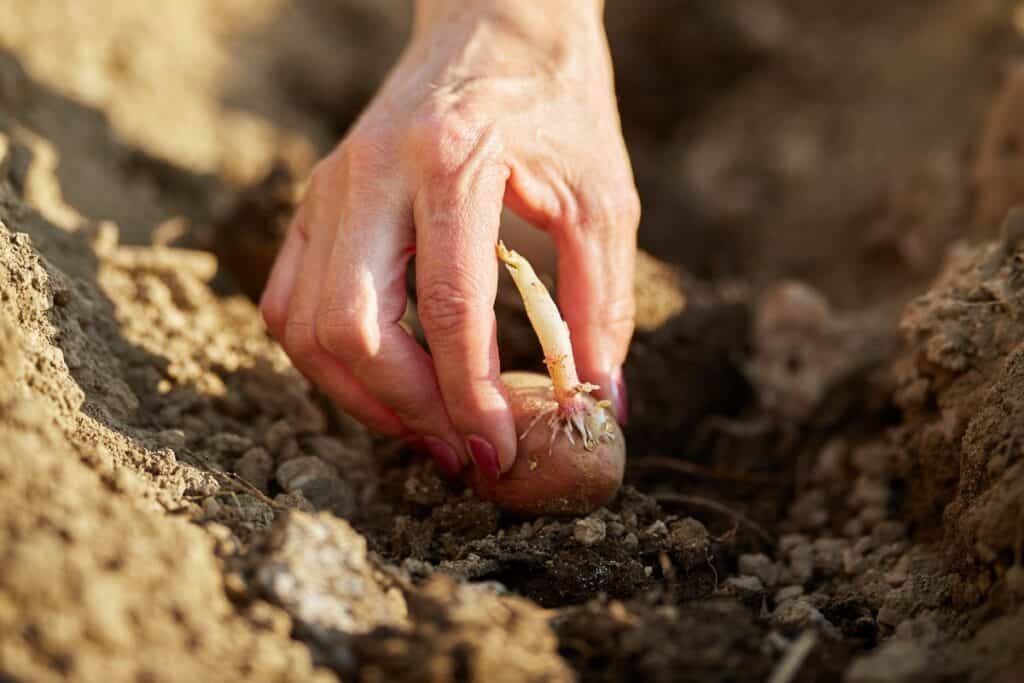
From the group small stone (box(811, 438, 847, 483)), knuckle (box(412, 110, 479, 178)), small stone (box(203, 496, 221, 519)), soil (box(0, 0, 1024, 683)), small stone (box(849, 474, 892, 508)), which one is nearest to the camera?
soil (box(0, 0, 1024, 683))

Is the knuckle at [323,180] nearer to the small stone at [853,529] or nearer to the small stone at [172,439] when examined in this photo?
the small stone at [172,439]

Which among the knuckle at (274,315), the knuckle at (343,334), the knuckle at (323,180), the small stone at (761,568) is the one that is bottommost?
the small stone at (761,568)

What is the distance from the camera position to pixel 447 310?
1631mm

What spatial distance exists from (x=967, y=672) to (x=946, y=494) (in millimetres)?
558

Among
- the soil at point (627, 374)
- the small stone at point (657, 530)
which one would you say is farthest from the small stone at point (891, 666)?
the small stone at point (657, 530)

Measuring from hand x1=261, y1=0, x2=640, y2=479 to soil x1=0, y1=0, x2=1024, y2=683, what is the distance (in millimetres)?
193

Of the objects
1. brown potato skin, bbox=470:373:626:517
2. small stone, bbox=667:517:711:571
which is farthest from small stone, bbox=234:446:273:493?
small stone, bbox=667:517:711:571

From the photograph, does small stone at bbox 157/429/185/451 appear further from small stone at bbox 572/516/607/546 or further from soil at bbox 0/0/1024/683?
small stone at bbox 572/516/607/546

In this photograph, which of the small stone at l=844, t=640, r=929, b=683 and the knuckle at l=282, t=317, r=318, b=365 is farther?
the knuckle at l=282, t=317, r=318, b=365

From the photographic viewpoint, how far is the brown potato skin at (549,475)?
1642 millimetres

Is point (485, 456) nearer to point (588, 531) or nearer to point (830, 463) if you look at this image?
point (588, 531)

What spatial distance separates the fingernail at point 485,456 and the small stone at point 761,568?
49cm

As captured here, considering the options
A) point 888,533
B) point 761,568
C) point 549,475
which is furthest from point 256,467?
point 888,533

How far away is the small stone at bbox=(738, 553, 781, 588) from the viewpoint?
1.72 metres
